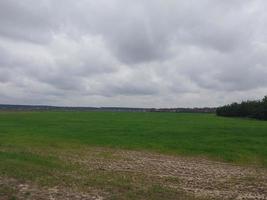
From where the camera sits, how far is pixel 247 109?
132 m

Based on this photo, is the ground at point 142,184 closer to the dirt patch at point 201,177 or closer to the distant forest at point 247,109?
the dirt patch at point 201,177

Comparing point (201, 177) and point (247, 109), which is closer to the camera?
point (201, 177)

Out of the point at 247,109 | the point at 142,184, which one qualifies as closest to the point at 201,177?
the point at 142,184

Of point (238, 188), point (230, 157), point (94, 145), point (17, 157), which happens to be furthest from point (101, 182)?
point (94, 145)

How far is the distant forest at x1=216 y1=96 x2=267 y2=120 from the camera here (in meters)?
117

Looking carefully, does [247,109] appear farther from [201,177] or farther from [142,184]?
[142,184]

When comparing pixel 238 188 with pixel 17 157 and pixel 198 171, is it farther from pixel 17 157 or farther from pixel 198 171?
pixel 17 157

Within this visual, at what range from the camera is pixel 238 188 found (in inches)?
700

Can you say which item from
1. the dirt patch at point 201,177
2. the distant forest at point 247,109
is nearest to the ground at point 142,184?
the dirt patch at point 201,177

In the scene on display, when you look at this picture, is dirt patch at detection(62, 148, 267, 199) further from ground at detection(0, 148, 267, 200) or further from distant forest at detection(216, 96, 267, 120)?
distant forest at detection(216, 96, 267, 120)

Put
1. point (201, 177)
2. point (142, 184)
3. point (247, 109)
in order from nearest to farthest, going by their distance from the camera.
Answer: point (142, 184) < point (201, 177) < point (247, 109)

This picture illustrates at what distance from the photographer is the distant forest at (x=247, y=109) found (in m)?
117

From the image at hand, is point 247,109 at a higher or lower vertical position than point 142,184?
higher

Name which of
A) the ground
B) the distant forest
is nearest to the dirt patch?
the ground
